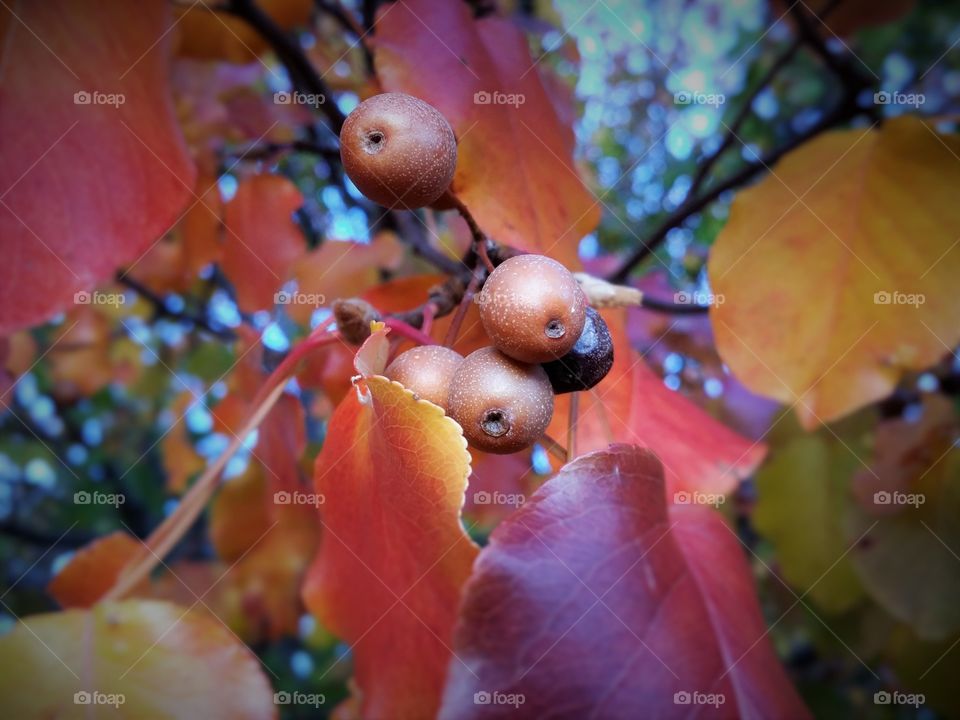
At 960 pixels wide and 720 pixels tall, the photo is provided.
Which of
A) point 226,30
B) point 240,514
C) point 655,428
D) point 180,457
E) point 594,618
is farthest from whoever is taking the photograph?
point 180,457

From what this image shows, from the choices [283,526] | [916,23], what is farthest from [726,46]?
[283,526]

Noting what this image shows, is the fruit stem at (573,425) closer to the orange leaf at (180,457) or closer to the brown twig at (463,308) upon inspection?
the brown twig at (463,308)

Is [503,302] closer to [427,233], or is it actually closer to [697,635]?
[697,635]

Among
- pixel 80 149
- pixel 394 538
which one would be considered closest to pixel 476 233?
pixel 394 538

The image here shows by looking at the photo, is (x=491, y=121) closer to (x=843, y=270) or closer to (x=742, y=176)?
(x=843, y=270)

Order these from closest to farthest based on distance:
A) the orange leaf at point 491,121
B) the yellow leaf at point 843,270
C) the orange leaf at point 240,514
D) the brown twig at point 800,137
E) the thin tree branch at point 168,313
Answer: the orange leaf at point 491,121 < the yellow leaf at point 843,270 < the brown twig at point 800,137 < the orange leaf at point 240,514 < the thin tree branch at point 168,313

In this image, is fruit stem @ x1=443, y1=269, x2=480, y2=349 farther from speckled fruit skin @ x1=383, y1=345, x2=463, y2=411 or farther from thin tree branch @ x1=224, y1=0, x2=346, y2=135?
thin tree branch @ x1=224, y1=0, x2=346, y2=135

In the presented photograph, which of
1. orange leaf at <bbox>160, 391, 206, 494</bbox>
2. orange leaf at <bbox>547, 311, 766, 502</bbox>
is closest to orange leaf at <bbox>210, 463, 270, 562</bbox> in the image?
orange leaf at <bbox>160, 391, 206, 494</bbox>

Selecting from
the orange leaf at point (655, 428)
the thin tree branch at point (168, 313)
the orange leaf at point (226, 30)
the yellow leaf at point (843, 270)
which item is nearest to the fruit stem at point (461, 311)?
the orange leaf at point (655, 428)
